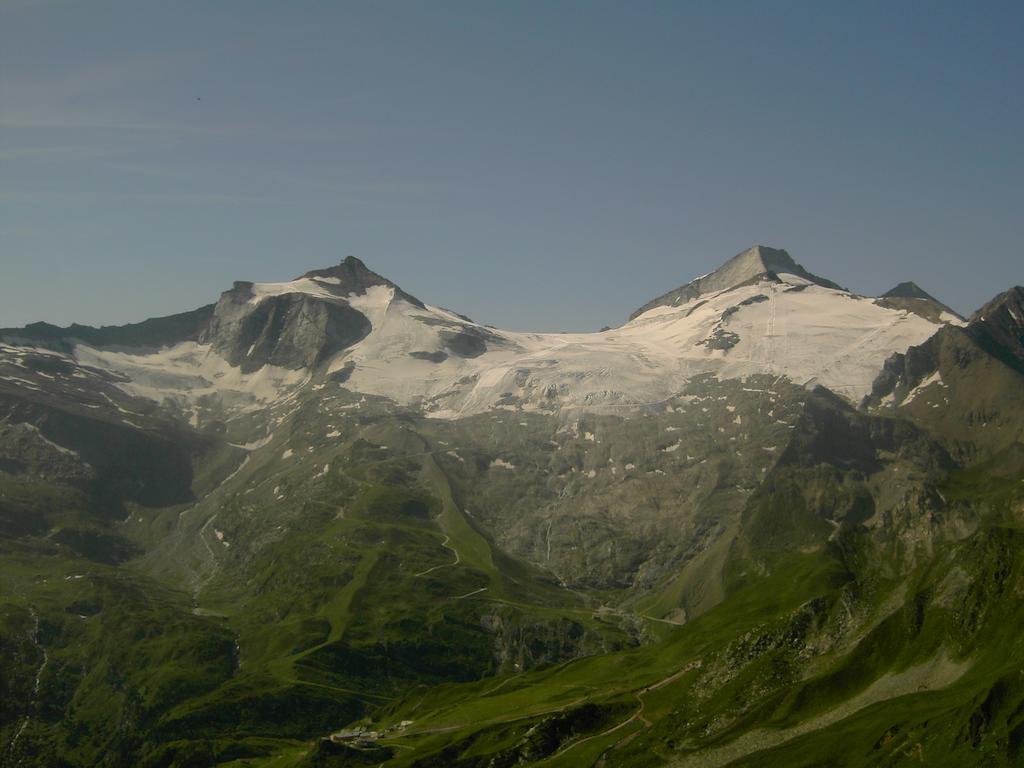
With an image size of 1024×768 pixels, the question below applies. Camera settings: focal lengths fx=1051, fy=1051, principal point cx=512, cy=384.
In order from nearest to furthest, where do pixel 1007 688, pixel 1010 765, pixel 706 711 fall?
pixel 1010 765 → pixel 1007 688 → pixel 706 711

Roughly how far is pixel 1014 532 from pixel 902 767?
60123 millimetres

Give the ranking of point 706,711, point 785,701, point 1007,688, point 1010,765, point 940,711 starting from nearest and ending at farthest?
point 1010,765
point 1007,688
point 940,711
point 785,701
point 706,711

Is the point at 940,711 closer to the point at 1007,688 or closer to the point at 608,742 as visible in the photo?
the point at 1007,688

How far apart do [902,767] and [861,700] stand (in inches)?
978

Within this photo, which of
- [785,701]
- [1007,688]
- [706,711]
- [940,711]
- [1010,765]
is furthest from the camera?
[706,711]

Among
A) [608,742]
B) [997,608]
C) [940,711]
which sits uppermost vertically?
[997,608]

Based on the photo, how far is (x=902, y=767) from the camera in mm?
150250

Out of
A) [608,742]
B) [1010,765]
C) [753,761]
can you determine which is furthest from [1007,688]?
[608,742]

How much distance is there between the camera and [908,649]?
591 feet

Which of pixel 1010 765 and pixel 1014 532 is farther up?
pixel 1014 532

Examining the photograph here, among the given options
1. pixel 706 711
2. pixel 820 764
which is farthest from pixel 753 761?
pixel 706 711

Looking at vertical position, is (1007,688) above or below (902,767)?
above

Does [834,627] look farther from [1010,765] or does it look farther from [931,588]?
[1010,765]

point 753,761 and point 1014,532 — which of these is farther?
point 1014,532
